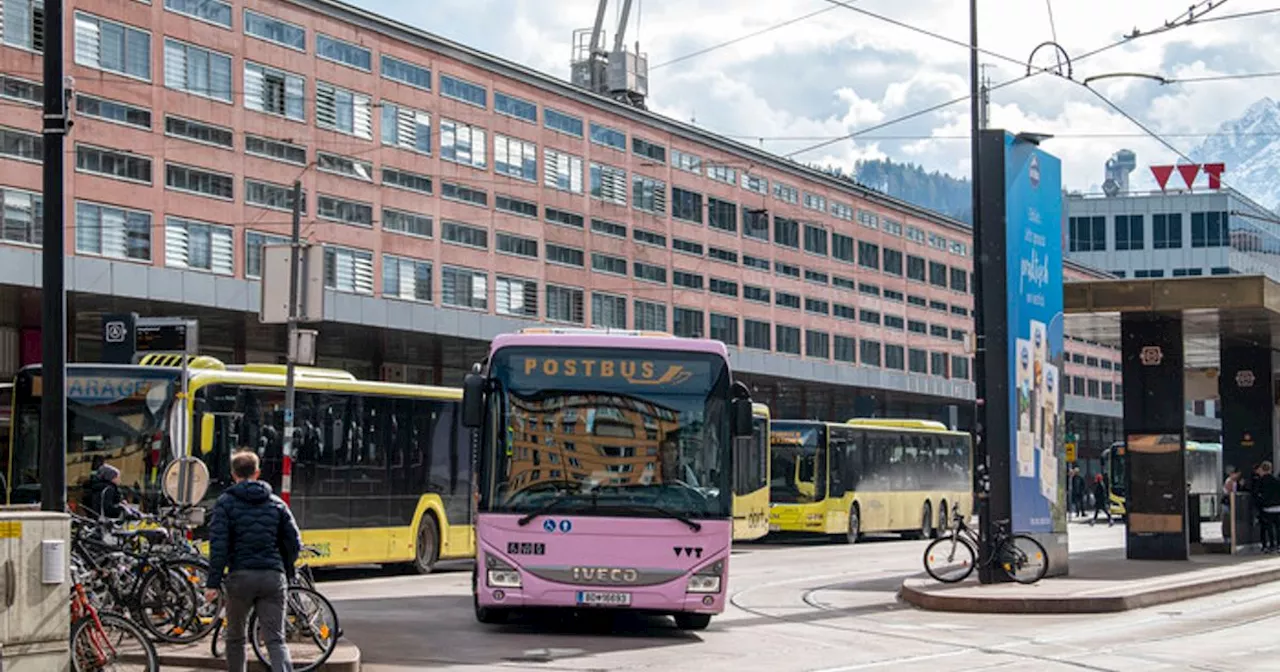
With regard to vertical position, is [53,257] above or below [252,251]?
below

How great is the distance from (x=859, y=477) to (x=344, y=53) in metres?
21.2

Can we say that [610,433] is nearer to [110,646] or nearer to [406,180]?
[110,646]

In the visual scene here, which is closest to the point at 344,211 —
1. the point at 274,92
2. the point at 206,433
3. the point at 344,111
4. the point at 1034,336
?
the point at 344,111

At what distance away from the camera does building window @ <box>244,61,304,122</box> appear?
5044 centimetres

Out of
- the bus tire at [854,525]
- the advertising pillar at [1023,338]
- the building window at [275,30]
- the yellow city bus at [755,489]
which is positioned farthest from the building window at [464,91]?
the advertising pillar at [1023,338]

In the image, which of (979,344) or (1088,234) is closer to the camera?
(979,344)

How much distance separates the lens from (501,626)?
18734 millimetres

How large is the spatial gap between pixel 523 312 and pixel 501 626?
43.7 m

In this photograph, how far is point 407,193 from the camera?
56812mm

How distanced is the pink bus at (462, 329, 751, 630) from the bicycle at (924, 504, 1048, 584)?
774 centimetres

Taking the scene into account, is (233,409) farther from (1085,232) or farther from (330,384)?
(1085,232)

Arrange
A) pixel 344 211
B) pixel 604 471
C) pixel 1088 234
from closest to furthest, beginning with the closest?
pixel 604 471, pixel 344 211, pixel 1088 234

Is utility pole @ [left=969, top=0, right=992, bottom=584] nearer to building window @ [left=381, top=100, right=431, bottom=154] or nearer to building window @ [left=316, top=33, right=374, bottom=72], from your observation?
building window @ [left=316, top=33, right=374, bottom=72]

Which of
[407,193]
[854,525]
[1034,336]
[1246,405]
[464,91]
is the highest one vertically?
[464,91]
